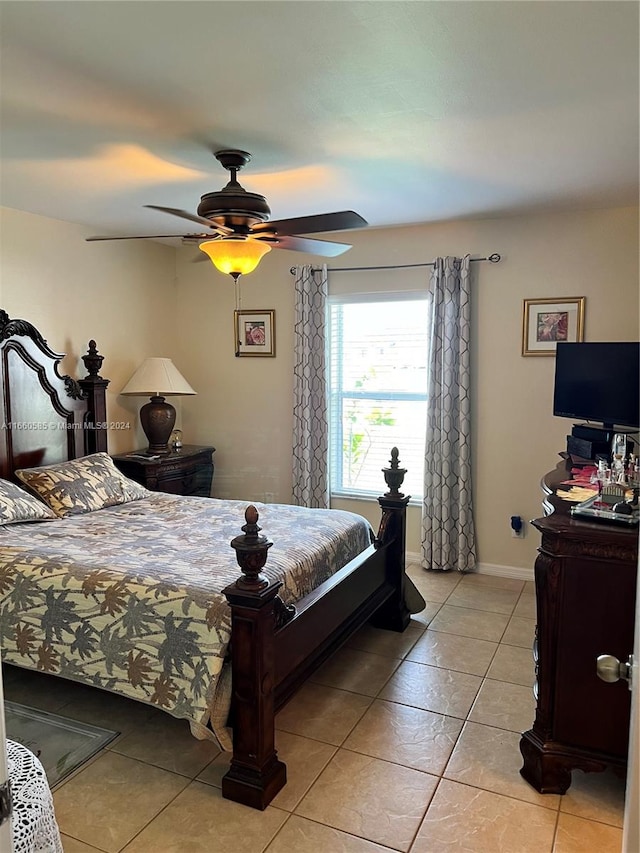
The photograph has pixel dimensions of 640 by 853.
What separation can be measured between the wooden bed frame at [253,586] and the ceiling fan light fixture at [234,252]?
1350mm

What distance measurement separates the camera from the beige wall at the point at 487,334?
411cm

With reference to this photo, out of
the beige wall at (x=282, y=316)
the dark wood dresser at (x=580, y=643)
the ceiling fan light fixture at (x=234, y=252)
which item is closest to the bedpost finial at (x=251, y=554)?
the dark wood dresser at (x=580, y=643)

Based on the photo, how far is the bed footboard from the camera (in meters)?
2.20

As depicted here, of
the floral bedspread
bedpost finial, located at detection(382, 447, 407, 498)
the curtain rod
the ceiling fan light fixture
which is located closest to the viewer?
the floral bedspread

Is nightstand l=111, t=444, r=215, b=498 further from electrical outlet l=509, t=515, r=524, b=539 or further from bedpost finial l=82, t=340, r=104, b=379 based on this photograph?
electrical outlet l=509, t=515, r=524, b=539

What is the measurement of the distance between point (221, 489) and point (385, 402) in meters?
1.67

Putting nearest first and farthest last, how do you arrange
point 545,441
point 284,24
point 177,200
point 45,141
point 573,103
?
point 284,24
point 573,103
point 45,141
point 177,200
point 545,441

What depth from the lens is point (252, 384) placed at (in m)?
5.29

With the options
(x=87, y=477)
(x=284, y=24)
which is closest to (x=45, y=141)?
(x=284, y=24)

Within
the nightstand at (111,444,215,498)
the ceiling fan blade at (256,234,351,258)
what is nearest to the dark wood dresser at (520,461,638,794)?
the ceiling fan blade at (256,234,351,258)

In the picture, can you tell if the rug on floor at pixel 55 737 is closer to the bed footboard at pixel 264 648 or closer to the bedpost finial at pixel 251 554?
the bed footboard at pixel 264 648

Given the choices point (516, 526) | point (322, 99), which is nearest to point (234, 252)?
point (322, 99)

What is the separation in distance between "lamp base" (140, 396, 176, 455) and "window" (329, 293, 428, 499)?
1289 millimetres

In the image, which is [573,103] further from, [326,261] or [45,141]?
[326,261]
